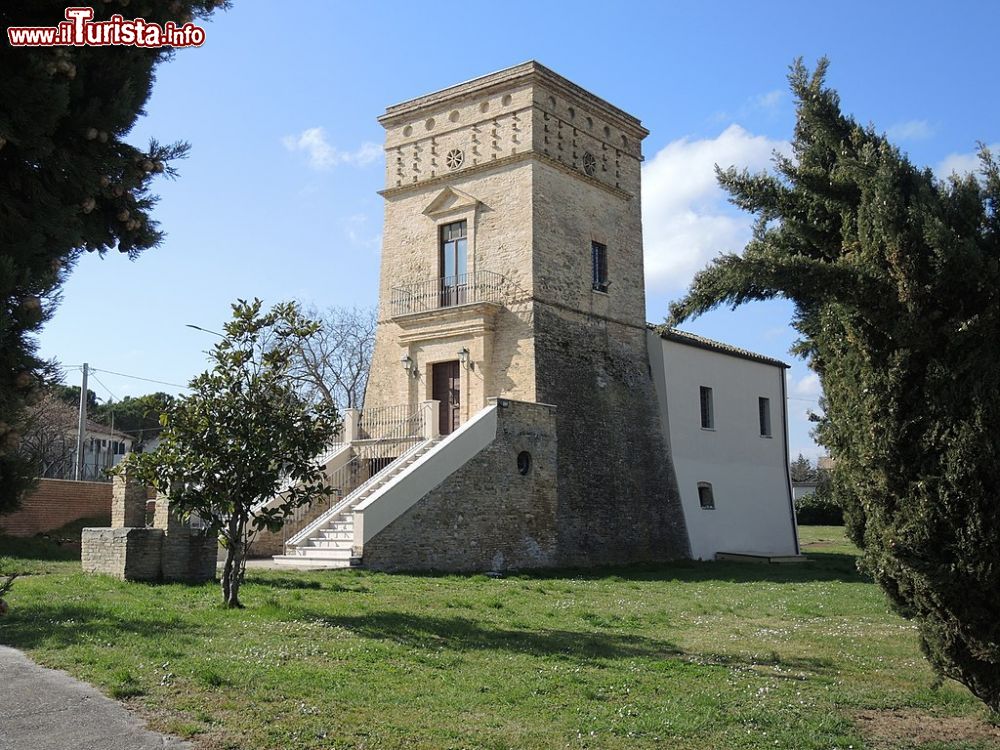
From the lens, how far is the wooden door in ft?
78.5

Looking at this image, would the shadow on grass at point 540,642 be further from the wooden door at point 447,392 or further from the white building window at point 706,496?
the white building window at point 706,496

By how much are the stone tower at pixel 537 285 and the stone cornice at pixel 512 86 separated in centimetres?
4

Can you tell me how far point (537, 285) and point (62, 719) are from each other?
58.0 feet

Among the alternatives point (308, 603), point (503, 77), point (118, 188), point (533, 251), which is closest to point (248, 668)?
point (308, 603)

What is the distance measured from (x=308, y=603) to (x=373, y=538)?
5.25 meters

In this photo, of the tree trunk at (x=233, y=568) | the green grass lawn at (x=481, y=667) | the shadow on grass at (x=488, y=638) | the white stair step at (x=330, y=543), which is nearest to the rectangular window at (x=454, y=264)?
the white stair step at (x=330, y=543)

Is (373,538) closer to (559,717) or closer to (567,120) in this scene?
(559,717)

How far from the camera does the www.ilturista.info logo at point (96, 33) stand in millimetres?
3619

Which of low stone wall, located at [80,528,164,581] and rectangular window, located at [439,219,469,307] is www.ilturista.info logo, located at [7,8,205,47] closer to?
low stone wall, located at [80,528,164,581]

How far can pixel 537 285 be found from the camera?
2288cm

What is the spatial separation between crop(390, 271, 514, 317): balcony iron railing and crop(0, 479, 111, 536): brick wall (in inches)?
376

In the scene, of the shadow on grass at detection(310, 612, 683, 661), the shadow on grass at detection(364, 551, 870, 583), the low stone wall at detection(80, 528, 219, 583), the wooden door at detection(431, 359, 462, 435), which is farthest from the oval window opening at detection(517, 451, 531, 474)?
the shadow on grass at detection(310, 612, 683, 661)

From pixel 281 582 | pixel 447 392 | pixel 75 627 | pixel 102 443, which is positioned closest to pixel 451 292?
pixel 447 392

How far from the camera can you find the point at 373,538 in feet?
56.1
